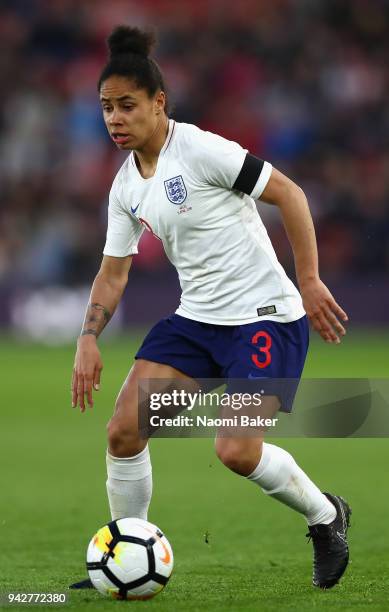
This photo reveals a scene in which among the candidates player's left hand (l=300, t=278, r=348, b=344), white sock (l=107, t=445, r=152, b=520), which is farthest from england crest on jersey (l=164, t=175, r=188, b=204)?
white sock (l=107, t=445, r=152, b=520)

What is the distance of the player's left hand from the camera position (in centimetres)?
463

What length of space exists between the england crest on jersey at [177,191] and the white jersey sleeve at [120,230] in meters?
0.36

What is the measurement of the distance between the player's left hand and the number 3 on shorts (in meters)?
0.26

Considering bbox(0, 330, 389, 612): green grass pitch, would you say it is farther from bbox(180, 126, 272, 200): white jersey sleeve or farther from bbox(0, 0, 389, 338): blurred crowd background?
bbox(0, 0, 389, 338): blurred crowd background

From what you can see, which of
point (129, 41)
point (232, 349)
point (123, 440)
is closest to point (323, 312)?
point (232, 349)

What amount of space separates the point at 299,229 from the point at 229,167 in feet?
1.21

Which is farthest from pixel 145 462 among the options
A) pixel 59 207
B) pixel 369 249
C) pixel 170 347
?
pixel 59 207

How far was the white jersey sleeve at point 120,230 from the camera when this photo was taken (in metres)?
5.23

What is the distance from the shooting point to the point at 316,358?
48.0ft

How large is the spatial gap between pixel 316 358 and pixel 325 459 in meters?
5.87

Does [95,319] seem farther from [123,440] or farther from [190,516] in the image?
[190,516]

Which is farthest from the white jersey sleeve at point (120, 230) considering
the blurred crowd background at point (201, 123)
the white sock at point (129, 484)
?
the blurred crowd background at point (201, 123)

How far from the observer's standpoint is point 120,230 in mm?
5262

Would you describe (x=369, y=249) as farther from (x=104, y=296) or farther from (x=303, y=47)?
(x=104, y=296)
